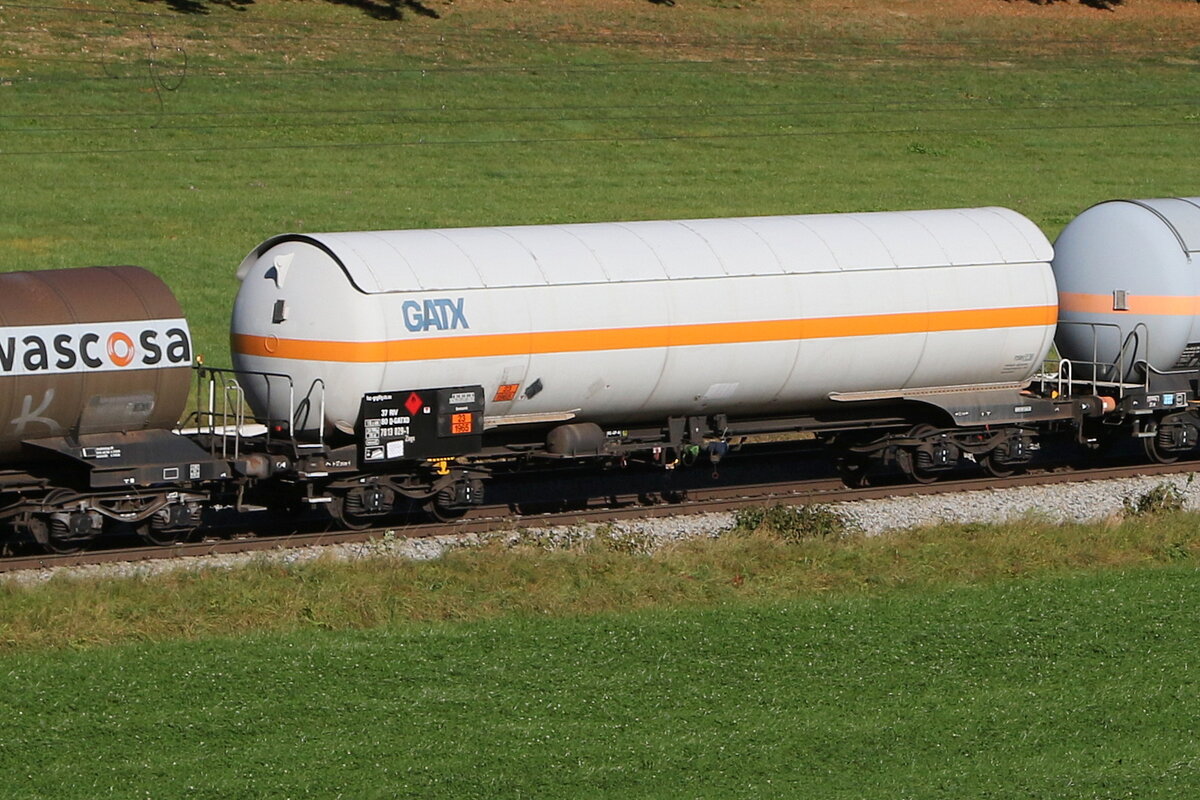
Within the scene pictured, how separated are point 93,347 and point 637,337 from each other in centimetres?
649

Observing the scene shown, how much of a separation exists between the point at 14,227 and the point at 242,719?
92.0 feet

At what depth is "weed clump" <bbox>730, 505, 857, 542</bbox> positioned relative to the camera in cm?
2036

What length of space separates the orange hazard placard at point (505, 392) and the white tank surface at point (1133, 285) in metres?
9.51

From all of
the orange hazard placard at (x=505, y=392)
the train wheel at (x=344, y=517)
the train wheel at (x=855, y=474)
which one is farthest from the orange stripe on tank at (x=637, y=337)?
the train wheel at (x=855, y=474)

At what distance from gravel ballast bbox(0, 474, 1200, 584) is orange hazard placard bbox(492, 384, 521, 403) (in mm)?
1620

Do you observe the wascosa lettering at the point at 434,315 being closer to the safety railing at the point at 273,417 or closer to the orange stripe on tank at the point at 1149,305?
the safety railing at the point at 273,417

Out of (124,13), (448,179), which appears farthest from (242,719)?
(124,13)

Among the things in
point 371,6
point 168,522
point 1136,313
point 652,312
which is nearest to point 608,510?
point 652,312

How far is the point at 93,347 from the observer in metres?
19.0

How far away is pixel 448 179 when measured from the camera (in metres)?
45.1

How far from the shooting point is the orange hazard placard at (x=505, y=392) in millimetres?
20734

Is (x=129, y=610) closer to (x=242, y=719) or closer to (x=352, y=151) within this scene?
(x=242, y=719)

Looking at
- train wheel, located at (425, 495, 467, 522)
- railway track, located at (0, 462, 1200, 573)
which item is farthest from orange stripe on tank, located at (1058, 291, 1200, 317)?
train wheel, located at (425, 495, 467, 522)

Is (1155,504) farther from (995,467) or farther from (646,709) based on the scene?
(646,709)
